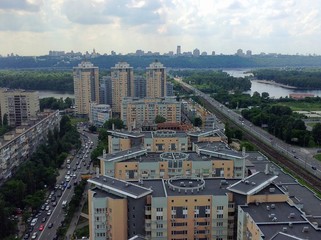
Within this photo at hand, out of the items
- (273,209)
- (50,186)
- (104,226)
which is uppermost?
(273,209)

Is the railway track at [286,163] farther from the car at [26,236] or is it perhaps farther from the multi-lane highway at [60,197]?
the car at [26,236]

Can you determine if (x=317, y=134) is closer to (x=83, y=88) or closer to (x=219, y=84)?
(x=83, y=88)

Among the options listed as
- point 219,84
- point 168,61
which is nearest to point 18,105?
point 219,84

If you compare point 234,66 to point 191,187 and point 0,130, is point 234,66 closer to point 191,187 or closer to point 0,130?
point 0,130

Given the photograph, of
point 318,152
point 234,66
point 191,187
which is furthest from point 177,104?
point 234,66

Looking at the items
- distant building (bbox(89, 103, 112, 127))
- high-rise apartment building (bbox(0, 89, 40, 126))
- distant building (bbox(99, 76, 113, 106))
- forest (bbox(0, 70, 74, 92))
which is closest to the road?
distant building (bbox(89, 103, 112, 127))

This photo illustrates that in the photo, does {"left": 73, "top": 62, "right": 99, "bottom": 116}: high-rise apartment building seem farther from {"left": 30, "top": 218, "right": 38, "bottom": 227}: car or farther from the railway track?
{"left": 30, "top": 218, "right": 38, "bottom": 227}: car
